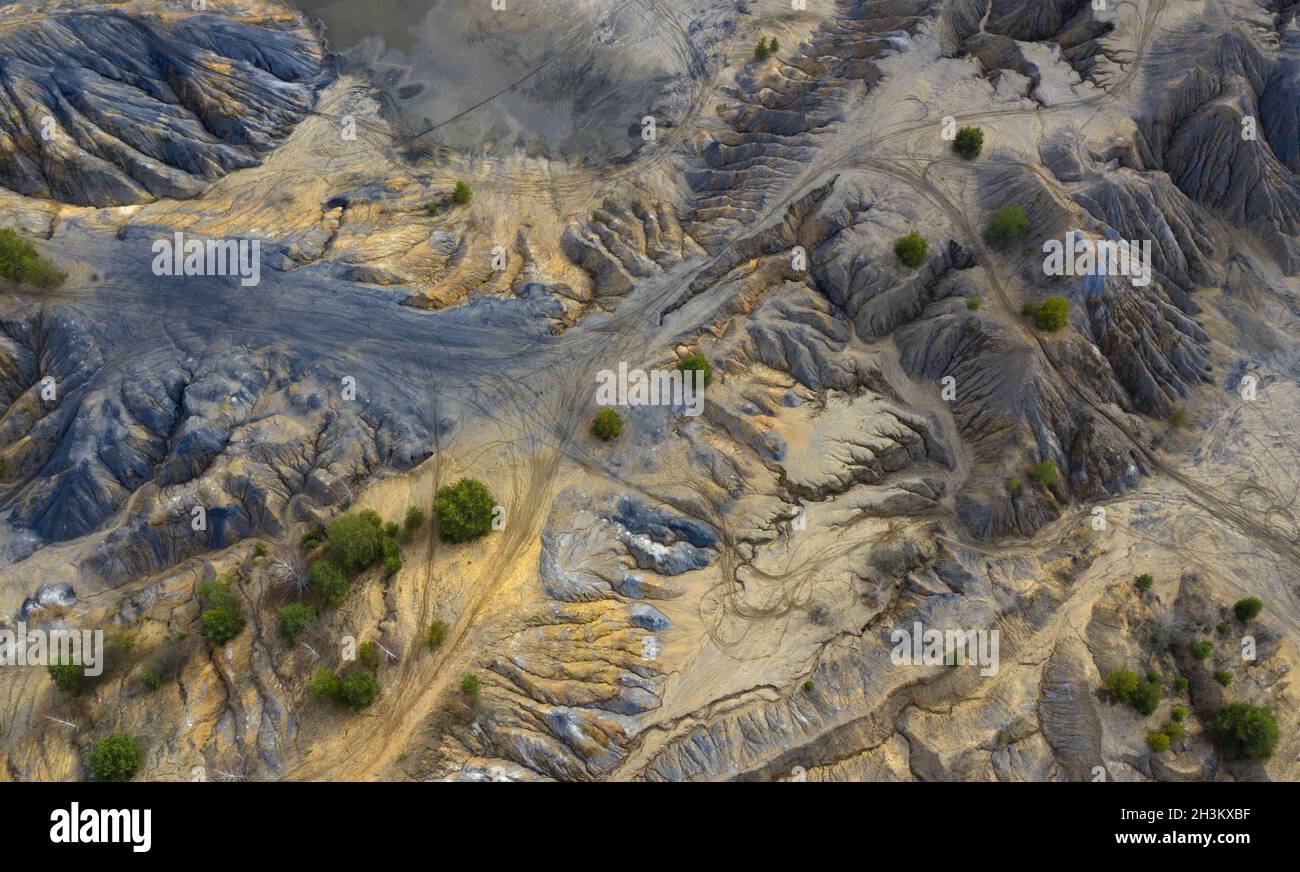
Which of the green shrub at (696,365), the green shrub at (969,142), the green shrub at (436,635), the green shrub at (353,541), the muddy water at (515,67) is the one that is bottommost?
the green shrub at (436,635)

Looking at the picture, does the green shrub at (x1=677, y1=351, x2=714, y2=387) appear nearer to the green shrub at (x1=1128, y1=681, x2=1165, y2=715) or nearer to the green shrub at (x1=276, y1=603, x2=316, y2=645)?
the green shrub at (x1=276, y1=603, x2=316, y2=645)

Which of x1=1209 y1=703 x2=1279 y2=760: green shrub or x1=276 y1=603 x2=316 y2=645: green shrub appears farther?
x1=276 y1=603 x2=316 y2=645: green shrub

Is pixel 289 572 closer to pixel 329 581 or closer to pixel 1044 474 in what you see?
pixel 329 581

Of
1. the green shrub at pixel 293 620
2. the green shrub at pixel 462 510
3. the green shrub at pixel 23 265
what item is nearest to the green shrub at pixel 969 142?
the green shrub at pixel 462 510

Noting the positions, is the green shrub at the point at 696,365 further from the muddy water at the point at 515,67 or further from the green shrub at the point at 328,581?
the green shrub at the point at 328,581

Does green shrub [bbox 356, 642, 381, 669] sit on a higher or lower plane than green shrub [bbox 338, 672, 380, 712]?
higher

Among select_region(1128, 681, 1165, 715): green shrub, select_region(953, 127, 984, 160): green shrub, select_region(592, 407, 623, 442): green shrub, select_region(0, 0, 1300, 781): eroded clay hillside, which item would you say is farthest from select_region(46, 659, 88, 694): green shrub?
select_region(953, 127, 984, 160): green shrub

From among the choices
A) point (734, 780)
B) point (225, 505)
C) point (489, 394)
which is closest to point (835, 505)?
point (734, 780)
